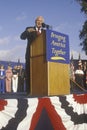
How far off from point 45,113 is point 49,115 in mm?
110

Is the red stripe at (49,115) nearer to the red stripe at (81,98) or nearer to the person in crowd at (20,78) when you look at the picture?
the red stripe at (81,98)

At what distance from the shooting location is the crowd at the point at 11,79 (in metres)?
12.9

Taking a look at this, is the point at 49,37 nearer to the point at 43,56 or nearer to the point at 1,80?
the point at 43,56

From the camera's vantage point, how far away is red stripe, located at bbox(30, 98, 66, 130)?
5.18 m

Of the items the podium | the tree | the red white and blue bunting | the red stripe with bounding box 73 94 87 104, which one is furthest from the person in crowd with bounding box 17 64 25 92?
the tree

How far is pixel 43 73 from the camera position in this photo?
6.55 metres

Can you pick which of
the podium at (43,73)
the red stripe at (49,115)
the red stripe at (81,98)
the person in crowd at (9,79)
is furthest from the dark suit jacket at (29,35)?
the person in crowd at (9,79)

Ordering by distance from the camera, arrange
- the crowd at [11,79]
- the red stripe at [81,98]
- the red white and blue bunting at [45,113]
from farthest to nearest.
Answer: the crowd at [11,79]
the red stripe at [81,98]
the red white and blue bunting at [45,113]

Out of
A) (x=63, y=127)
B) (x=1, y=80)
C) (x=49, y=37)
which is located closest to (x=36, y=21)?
(x=49, y=37)

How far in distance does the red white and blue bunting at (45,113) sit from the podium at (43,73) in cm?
53

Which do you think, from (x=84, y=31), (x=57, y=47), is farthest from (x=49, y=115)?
(x=84, y=31)

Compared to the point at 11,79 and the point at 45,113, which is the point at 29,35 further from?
the point at 11,79

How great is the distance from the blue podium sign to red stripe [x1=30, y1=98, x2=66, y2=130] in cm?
129

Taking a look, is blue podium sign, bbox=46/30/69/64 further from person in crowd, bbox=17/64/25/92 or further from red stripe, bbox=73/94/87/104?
person in crowd, bbox=17/64/25/92
